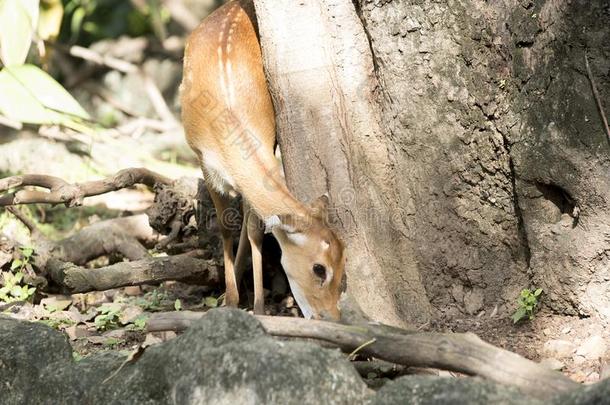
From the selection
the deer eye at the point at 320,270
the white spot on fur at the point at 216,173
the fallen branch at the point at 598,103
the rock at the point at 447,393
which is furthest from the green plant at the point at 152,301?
the fallen branch at the point at 598,103

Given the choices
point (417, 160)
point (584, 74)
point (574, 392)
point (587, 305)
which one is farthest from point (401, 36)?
point (574, 392)

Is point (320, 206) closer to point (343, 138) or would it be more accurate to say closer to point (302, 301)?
point (343, 138)

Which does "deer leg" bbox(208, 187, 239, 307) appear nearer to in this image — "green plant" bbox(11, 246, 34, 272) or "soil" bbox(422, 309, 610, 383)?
"green plant" bbox(11, 246, 34, 272)

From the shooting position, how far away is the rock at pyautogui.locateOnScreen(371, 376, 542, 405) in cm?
315

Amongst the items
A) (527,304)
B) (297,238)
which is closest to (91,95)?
(297,238)

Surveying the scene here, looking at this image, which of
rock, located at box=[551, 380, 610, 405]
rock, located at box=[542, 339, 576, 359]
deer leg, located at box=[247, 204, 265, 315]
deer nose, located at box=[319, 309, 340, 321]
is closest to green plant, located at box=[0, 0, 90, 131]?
deer leg, located at box=[247, 204, 265, 315]

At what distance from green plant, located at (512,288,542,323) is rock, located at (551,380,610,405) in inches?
67.7

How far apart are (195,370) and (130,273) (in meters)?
2.29

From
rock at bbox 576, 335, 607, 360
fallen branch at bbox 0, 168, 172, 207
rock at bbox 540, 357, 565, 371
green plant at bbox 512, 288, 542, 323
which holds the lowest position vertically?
rock at bbox 540, 357, 565, 371

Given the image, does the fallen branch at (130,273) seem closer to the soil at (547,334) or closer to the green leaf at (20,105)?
the green leaf at (20,105)

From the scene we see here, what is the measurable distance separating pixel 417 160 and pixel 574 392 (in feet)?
7.40

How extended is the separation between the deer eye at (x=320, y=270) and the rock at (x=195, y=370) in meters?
1.28

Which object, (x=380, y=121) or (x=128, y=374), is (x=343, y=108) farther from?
(x=128, y=374)

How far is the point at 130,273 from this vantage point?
575cm
